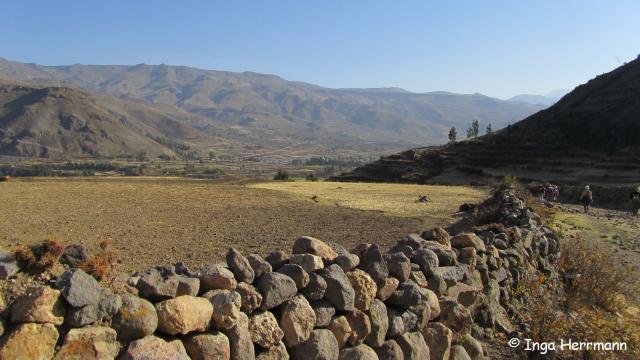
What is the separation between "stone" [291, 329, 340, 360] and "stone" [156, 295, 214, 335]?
4.20 feet

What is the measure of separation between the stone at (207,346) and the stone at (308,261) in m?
1.62

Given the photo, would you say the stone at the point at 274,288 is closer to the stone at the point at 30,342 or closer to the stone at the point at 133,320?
the stone at the point at 133,320

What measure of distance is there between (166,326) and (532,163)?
8275cm

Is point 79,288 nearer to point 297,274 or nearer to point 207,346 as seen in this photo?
point 207,346

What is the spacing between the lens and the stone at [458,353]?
7.91 meters

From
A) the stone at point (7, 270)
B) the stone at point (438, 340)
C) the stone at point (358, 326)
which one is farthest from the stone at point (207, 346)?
the stone at point (438, 340)

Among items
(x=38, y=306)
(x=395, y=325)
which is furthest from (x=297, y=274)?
(x=38, y=306)

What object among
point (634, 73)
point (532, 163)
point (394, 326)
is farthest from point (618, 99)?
point (394, 326)

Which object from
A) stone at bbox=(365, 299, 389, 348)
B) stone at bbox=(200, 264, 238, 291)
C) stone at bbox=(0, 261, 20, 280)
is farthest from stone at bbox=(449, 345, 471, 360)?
stone at bbox=(0, 261, 20, 280)

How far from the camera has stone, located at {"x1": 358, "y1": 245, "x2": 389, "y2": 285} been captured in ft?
23.9

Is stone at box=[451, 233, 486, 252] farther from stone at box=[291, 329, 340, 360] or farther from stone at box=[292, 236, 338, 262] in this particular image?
stone at box=[291, 329, 340, 360]

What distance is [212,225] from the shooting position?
976 inches

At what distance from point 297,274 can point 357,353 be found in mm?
1265

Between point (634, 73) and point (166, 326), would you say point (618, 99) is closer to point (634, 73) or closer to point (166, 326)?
point (634, 73)
